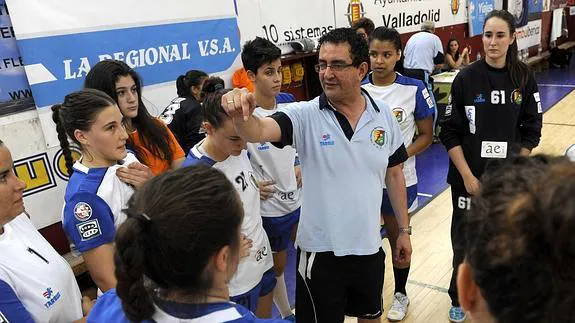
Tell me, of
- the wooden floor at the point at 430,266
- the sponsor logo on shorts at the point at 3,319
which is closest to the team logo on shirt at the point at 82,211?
the sponsor logo on shorts at the point at 3,319

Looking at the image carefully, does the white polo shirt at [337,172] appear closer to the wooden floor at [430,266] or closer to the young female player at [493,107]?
the young female player at [493,107]

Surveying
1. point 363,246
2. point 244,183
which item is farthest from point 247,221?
point 363,246

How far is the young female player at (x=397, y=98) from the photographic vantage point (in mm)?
2463

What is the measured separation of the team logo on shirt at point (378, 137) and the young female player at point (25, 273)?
1163mm

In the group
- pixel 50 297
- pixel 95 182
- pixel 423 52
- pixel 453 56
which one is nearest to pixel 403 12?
pixel 423 52

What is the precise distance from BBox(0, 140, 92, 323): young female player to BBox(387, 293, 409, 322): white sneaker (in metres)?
1.80

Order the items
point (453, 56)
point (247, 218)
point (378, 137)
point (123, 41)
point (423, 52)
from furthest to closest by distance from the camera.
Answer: point (453, 56)
point (423, 52)
point (123, 41)
point (247, 218)
point (378, 137)

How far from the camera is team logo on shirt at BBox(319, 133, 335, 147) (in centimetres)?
166

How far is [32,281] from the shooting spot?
Result: 49.4 inches

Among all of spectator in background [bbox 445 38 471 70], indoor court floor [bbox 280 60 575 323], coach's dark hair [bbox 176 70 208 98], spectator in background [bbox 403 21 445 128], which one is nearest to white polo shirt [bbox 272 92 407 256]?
indoor court floor [bbox 280 60 575 323]

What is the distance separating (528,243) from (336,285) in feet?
4.14

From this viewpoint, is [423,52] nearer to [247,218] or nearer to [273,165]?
[273,165]

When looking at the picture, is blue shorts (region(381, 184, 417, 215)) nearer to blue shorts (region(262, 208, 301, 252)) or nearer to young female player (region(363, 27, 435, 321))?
young female player (region(363, 27, 435, 321))

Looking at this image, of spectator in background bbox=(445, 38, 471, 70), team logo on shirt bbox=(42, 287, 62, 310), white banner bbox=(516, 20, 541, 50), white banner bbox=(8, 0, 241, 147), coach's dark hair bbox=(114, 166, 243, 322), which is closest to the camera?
coach's dark hair bbox=(114, 166, 243, 322)
